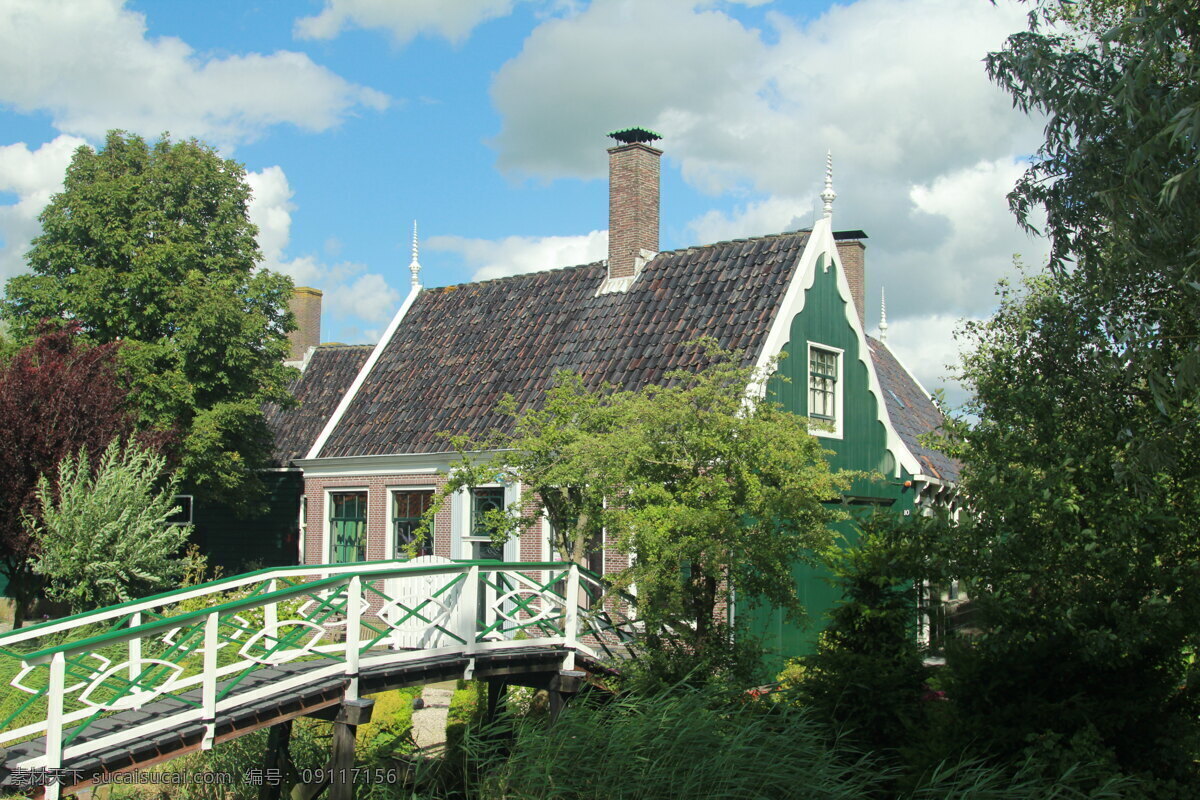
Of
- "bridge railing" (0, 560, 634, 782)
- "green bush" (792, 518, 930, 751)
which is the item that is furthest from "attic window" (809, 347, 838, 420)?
"green bush" (792, 518, 930, 751)

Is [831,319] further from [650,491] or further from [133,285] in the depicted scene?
[133,285]

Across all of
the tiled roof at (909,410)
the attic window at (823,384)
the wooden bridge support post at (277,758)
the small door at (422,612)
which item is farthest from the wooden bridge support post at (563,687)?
the tiled roof at (909,410)

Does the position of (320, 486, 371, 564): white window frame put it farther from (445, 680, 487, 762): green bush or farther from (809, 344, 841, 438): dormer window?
(809, 344, 841, 438): dormer window

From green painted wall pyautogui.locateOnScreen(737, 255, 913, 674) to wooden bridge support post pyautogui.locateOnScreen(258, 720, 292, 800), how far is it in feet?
23.3

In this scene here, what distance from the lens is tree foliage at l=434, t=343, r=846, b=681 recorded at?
449 inches

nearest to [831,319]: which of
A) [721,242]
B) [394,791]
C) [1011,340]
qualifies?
[721,242]

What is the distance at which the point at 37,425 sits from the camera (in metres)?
17.0

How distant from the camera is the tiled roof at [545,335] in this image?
18.5 m

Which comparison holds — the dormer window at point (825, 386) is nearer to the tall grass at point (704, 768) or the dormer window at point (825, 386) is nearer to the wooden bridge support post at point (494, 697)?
the wooden bridge support post at point (494, 697)

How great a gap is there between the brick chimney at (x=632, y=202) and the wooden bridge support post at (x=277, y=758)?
1126cm

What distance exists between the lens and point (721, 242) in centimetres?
1989

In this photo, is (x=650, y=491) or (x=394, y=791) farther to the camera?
(x=650, y=491)

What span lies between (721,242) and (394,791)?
11.9 metres

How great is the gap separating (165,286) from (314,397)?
297 inches
